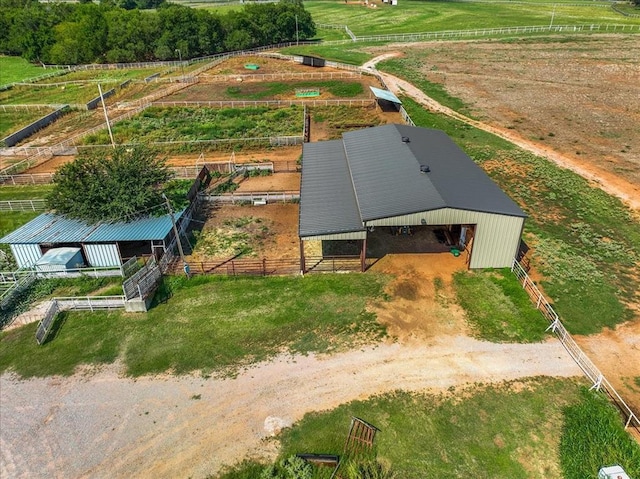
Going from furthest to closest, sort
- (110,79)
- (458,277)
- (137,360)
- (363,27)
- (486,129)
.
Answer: (363,27) → (110,79) → (486,129) → (458,277) → (137,360)

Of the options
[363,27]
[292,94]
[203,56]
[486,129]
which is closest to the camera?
[486,129]

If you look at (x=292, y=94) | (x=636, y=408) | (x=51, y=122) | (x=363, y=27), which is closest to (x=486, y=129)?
(x=292, y=94)

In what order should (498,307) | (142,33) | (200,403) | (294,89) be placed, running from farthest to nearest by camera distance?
(142,33) < (294,89) < (498,307) < (200,403)

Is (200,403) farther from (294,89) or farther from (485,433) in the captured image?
(294,89)

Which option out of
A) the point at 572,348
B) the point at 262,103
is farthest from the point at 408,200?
the point at 262,103

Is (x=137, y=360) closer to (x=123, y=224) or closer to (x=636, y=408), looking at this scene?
(x=123, y=224)
